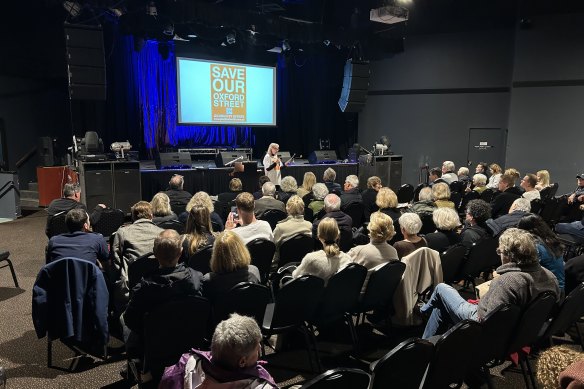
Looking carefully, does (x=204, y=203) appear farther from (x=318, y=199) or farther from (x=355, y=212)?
(x=355, y=212)

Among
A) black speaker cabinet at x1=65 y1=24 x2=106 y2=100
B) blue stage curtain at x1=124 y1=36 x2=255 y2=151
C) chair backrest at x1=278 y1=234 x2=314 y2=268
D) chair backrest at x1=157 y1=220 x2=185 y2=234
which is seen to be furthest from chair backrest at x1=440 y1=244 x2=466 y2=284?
blue stage curtain at x1=124 y1=36 x2=255 y2=151

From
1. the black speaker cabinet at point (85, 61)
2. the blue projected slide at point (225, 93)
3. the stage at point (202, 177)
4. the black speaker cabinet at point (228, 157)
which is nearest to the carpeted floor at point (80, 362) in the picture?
the stage at point (202, 177)

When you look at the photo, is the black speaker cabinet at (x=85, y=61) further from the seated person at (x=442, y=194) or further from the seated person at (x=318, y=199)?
the seated person at (x=442, y=194)

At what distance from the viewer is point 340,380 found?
1724 mm

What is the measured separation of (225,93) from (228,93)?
0.10m

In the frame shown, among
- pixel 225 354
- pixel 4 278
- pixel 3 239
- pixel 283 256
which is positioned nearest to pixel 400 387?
pixel 225 354

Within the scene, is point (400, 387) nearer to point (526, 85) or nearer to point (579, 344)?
point (579, 344)

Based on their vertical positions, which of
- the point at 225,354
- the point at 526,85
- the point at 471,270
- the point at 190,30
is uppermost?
the point at 190,30

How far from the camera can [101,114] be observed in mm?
10859

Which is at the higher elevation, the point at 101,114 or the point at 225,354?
the point at 101,114

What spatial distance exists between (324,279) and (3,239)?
20.7ft

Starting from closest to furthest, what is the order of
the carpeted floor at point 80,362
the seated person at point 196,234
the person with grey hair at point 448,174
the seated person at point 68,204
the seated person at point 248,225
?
the carpeted floor at point 80,362, the seated person at point 196,234, the seated person at point 248,225, the seated person at point 68,204, the person with grey hair at point 448,174

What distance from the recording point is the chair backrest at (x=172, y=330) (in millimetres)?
2455

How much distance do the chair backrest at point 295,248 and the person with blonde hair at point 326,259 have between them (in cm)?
84
